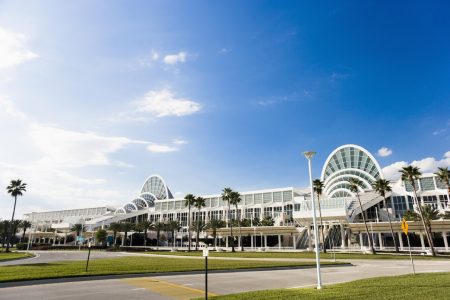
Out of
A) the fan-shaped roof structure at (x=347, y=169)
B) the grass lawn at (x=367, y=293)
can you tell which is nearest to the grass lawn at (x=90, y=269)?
the grass lawn at (x=367, y=293)

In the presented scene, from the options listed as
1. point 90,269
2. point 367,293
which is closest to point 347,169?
point 90,269

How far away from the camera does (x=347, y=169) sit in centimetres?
9531

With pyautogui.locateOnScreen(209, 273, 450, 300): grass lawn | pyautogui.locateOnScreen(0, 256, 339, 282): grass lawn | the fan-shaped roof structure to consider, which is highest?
the fan-shaped roof structure

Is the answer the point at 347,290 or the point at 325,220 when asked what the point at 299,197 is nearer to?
the point at 325,220

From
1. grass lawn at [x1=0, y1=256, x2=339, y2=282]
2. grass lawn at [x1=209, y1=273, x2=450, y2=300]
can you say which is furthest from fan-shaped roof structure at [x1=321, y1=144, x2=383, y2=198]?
grass lawn at [x1=209, y1=273, x2=450, y2=300]

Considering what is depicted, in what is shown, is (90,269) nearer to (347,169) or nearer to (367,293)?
(367,293)

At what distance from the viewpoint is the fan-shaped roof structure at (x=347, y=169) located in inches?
3595

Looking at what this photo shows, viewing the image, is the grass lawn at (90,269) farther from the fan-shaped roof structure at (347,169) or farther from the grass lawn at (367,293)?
the fan-shaped roof structure at (347,169)

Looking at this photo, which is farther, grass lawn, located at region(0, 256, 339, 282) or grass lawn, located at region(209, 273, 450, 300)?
grass lawn, located at region(0, 256, 339, 282)

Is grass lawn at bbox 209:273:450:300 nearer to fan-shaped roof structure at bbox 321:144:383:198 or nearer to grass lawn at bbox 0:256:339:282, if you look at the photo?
grass lawn at bbox 0:256:339:282

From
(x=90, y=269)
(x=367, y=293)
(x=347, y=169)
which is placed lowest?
(x=90, y=269)

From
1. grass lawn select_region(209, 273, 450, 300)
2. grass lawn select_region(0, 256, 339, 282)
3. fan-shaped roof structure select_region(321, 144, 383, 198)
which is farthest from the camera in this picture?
fan-shaped roof structure select_region(321, 144, 383, 198)

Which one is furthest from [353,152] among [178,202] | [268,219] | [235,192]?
[178,202]

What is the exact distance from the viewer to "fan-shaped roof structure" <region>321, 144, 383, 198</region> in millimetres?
91312
